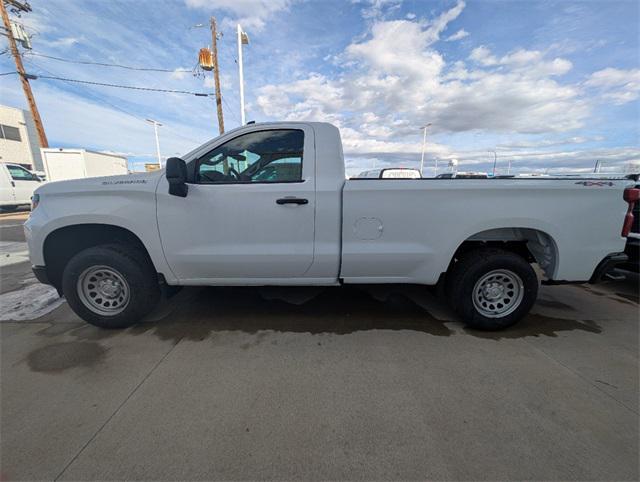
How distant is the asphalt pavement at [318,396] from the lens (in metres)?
1.54

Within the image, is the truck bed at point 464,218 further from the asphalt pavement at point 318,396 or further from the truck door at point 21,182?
the truck door at point 21,182

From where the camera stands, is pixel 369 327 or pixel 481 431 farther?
pixel 369 327

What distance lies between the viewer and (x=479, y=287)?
9.43ft

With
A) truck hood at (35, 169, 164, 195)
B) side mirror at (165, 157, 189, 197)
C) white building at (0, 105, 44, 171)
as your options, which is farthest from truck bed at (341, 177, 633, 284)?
white building at (0, 105, 44, 171)

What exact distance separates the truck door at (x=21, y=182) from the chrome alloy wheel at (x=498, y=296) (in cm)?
1782

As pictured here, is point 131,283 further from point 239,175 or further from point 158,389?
point 239,175

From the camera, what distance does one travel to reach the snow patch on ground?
3.25 meters

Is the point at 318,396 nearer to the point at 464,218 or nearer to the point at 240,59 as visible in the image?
the point at 464,218

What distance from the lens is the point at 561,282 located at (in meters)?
2.80

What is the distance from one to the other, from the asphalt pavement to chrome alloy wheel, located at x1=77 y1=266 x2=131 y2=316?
0.27 m

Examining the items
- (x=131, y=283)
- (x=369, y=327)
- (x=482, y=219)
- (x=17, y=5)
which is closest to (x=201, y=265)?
(x=131, y=283)

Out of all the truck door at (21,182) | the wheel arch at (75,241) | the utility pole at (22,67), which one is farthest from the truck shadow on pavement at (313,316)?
the utility pole at (22,67)

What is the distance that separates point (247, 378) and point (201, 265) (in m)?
1.16

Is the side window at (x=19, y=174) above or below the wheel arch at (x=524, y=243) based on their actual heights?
above
